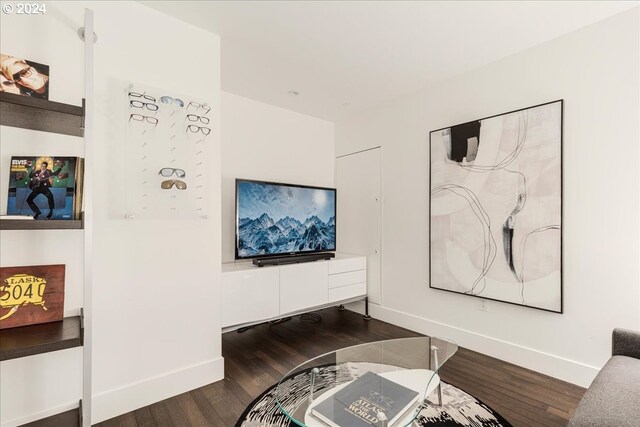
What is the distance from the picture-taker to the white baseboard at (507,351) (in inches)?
89.3

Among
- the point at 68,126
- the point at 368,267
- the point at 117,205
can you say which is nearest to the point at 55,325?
the point at 117,205

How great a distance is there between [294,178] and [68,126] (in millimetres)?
2607

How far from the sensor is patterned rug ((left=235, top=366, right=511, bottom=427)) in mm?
1650

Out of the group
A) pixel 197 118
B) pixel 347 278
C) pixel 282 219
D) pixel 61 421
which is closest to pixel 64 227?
pixel 61 421

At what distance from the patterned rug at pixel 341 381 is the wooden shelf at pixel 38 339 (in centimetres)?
97

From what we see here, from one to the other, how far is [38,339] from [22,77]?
4.07ft

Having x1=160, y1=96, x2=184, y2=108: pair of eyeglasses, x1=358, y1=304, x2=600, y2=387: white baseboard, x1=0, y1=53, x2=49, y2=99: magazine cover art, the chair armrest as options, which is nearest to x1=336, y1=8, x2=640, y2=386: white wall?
x1=358, y1=304, x2=600, y2=387: white baseboard

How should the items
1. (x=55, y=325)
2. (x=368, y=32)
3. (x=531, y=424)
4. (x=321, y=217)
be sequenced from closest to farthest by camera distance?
(x=55, y=325)
(x=531, y=424)
(x=368, y=32)
(x=321, y=217)

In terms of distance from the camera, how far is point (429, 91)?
10.6 feet

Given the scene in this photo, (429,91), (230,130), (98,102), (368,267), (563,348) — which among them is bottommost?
(563,348)

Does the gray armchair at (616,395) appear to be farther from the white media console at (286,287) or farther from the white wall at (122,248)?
the white media console at (286,287)

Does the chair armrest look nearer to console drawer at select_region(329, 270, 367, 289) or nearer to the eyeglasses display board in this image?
console drawer at select_region(329, 270, 367, 289)

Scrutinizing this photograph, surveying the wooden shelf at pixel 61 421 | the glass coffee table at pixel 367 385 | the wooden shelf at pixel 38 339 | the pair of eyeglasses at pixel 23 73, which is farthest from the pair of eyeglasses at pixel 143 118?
the glass coffee table at pixel 367 385

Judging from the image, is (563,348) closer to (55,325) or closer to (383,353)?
(383,353)
